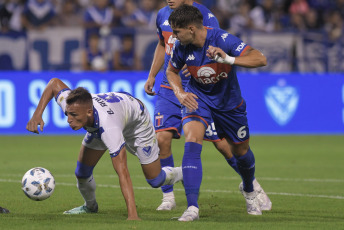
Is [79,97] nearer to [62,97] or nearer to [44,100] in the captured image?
[62,97]

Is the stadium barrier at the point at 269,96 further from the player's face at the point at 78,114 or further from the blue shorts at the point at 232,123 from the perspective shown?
the player's face at the point at 78,114

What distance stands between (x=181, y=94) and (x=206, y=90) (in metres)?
0.30

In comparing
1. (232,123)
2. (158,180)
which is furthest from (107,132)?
(232,123)

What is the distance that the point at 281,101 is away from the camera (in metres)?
17.9

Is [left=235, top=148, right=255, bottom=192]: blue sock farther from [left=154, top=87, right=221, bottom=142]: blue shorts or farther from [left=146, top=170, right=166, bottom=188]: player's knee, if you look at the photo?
[left=154, top=87, right=221, bottom=142]: blue shorts

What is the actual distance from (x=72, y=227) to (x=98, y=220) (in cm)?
54

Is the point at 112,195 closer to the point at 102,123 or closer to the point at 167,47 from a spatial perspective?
the point at 167,47

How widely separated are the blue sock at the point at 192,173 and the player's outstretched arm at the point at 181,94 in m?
0.39

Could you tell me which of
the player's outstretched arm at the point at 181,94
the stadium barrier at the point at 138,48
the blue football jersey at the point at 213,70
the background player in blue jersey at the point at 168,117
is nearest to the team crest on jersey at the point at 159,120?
the background player in blue jersey at the point at 168,117

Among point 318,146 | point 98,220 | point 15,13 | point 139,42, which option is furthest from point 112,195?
point 15,13

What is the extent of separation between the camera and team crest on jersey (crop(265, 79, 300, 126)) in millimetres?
17891

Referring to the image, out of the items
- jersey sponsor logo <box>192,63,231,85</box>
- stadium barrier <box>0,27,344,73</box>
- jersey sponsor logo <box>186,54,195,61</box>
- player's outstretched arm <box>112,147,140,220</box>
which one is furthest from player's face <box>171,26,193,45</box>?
stadium barrier <box>0,27,344,73</box>

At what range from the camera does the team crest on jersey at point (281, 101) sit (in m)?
17.9

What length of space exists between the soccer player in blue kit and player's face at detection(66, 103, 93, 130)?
3.25ft
